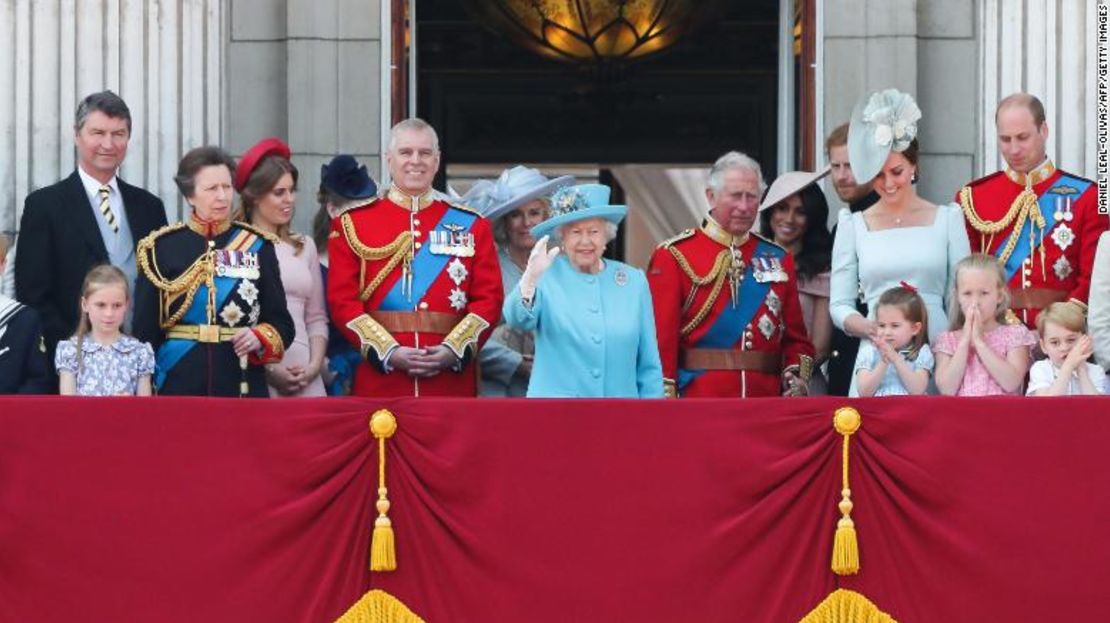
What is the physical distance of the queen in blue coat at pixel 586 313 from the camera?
406 inches

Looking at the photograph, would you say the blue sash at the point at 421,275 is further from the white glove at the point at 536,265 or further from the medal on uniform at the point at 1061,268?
the medal on uniform at the point at 1061,268

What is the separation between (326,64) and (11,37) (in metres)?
1.50

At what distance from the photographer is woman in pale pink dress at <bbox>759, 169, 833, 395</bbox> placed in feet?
38.3

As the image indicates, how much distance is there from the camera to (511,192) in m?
11.7

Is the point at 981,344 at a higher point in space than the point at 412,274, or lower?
lower

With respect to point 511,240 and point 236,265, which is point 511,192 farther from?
point 236,265

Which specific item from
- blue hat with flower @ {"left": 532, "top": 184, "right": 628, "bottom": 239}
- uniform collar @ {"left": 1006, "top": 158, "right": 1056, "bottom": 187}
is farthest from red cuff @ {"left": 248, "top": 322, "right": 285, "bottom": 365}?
uniform collar @ {"left": 1006, "top": 158, "right": 1056, "bottom": 187}

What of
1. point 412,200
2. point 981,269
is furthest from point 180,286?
point 981,269

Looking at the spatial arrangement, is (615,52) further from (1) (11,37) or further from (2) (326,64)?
(1) (11,37)

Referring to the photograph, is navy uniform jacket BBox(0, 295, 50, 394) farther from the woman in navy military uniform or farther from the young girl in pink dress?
the young girl in pink dress

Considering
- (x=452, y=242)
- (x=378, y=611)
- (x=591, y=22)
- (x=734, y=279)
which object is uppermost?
(x=591, y=22)

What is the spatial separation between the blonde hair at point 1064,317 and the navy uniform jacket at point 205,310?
2.81 meters

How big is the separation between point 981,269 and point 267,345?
2.66 metres

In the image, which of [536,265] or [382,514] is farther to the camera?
[536,265]
